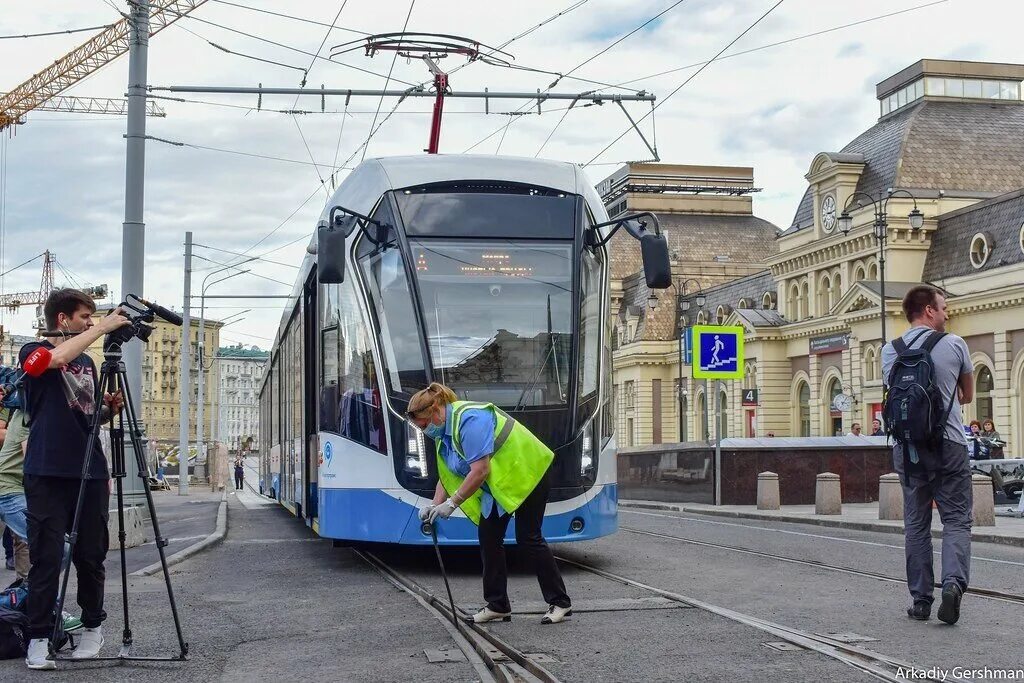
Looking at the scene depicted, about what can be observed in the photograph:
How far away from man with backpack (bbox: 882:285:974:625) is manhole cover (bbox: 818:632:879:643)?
64 cm

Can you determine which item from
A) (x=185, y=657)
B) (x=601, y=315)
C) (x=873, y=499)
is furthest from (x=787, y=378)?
(x=185, y=657)

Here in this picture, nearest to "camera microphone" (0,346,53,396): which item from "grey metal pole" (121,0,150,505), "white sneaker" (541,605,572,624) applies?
"white sneaker" (541,605,572,624)

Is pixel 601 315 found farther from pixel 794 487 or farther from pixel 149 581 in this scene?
pixel 794 487

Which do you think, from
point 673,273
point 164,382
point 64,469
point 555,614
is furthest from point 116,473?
point 164,382

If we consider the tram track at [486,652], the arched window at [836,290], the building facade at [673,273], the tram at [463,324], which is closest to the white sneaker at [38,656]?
the tram track at [486,652]

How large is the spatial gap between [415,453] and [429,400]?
3.26 metres

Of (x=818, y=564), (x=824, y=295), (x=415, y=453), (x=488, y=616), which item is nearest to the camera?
(x=488, y=616)

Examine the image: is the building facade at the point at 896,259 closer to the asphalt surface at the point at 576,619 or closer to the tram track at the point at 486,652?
the asphalt surface at the point at 576,619

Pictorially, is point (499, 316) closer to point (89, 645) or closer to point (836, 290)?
point (89, 645)

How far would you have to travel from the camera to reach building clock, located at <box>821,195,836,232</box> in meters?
53.3

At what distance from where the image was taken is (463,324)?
10820 millimetres

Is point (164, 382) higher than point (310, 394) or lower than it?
higher

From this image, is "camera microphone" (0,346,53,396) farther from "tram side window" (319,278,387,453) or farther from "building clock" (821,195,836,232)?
"building clock" (821,195,836,232)

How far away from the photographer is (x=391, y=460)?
10.7 meters
